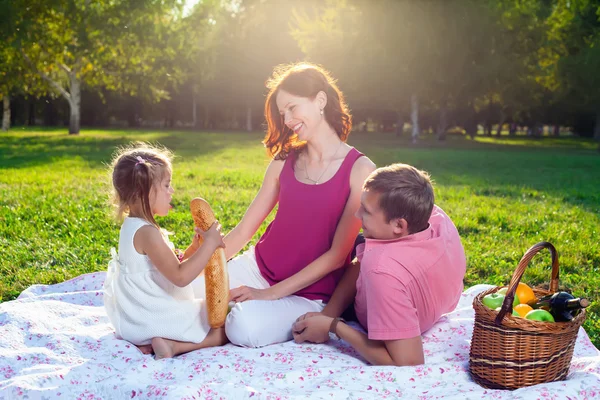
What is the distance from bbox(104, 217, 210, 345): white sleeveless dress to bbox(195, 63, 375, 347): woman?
0.92 feet

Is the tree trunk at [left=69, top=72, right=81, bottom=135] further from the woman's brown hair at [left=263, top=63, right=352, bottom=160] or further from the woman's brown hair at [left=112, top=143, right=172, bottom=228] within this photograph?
the woman's brown hair at [left=112, top=143, right=172, bottom=228]

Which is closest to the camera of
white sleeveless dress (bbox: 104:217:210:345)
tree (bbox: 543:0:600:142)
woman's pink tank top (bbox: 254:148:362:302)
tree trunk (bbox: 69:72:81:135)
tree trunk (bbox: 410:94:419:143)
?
white sleeveless dress (bbox: 104:217:210:345)

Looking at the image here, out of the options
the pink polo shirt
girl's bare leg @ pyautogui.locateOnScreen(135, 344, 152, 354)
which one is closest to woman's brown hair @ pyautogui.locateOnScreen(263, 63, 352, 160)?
the pink polo shirt

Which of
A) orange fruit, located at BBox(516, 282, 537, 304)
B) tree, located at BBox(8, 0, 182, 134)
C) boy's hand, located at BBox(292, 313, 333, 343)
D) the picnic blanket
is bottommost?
the picnic blanket

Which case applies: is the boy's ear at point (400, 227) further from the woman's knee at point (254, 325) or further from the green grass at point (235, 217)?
the green grass at point (235, 217)

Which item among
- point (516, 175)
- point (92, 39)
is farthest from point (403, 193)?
point (92, 39)

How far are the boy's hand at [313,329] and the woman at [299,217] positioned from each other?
9 cm

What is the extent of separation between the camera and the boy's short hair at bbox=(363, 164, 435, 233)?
340 cm

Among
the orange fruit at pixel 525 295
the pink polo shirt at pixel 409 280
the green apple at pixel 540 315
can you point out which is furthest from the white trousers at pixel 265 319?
the green apple at pixel 540 315

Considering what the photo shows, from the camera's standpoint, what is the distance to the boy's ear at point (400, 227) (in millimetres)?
3457

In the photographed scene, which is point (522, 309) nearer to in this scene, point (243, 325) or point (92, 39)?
point (243, 325)

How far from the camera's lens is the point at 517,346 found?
122 inches

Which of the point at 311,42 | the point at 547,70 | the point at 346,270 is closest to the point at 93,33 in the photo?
the point at 311,42

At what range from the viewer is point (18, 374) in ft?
10.9
